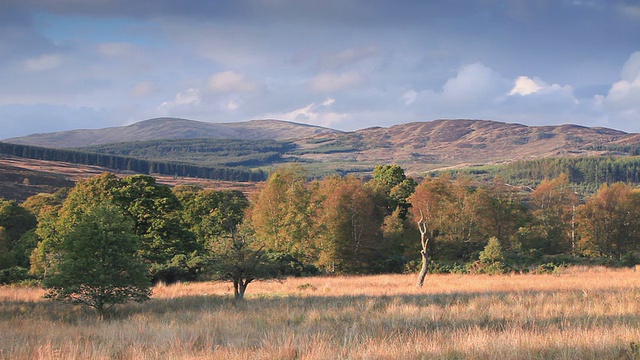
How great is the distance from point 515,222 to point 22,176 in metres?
126

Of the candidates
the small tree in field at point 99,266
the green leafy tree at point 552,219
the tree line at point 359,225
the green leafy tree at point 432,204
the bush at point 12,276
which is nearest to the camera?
the small tree in field at point 99,266

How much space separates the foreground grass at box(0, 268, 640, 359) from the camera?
27.7 feet

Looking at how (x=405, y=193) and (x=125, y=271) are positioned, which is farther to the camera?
(x=405, y=193)

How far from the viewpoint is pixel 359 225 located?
1982 inches

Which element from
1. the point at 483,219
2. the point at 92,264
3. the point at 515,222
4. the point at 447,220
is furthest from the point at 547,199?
the point at 92,264

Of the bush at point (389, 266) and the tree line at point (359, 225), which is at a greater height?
the tree line at point (359, 225)

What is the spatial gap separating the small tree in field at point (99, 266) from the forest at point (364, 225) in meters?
17.3

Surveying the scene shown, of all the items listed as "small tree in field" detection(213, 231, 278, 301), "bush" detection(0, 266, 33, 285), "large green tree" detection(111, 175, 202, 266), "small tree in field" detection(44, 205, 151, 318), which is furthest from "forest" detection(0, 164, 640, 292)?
"small tree in field" detection(44, 205, 151, 318)

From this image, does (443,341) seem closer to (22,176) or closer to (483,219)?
(483,219)

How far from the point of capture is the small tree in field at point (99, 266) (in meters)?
17.8

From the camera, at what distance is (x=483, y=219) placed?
54.4m

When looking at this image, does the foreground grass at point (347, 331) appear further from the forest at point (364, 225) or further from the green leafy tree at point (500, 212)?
the green leafy tree at point (500, 212)

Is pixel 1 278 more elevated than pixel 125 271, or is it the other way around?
pixel 125 271

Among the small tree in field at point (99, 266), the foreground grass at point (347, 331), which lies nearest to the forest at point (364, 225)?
the small tree in field at point (99, 266)
